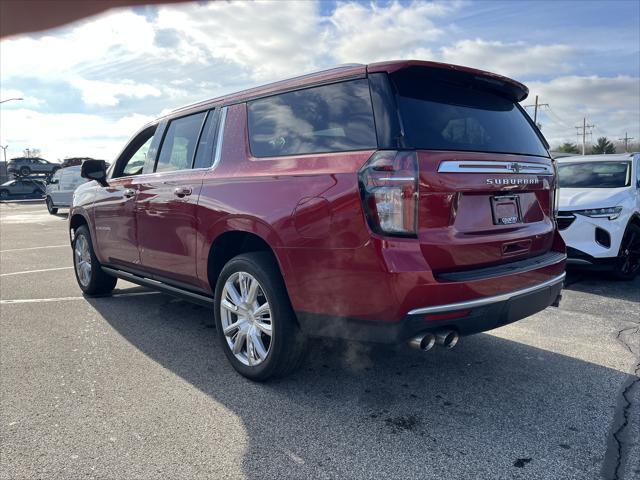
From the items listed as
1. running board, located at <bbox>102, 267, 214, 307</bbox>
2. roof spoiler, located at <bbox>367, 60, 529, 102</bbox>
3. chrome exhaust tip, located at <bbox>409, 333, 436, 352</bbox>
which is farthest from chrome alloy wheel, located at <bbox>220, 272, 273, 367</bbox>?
roof spoiler, located at <bbox>367, 60, 529, 102</bbox>

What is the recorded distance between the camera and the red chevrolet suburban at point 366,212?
2.66 meters

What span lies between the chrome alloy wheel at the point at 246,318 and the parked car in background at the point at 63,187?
1764 centimetres

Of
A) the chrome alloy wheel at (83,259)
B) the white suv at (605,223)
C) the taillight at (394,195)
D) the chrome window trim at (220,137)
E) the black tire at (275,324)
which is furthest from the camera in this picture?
the white suv at (605,223)

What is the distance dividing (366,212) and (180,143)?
231 cm

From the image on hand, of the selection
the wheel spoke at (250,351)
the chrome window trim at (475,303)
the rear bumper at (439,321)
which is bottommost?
the wheel spoke at (250,351)

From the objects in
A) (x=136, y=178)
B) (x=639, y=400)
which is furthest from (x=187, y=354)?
(x=639, y=400)

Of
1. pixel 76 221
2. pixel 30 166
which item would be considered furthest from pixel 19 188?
pixel 76 221

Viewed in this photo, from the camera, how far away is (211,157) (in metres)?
3.89

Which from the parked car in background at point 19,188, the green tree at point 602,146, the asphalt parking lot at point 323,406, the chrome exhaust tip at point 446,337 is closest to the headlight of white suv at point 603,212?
the asphalt parking lot at point 323,406

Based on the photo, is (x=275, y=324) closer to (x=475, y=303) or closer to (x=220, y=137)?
(x=475, y=303)

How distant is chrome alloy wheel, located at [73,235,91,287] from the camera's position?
595cm

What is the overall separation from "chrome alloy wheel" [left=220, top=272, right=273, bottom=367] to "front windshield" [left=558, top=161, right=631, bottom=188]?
5625 millimetres

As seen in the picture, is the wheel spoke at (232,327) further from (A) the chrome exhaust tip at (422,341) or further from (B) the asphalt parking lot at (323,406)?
(A) the chrome exhaust tip at (422,341)

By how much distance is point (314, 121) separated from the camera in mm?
3150
